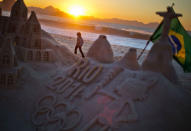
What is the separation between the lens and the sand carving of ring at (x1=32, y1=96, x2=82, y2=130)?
6096 millimetres

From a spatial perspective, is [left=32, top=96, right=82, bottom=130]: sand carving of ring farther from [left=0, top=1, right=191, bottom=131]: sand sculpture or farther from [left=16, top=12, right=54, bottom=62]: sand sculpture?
[left=16, top=12, right=54, bottom=62]: sand sculpture

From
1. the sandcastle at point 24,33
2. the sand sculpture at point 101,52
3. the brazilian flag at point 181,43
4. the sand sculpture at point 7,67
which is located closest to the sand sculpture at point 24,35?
the sandcastle at point 24,33

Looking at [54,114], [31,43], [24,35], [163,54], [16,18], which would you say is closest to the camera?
[54,114]

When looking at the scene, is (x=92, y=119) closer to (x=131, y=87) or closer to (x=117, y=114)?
(x=117, y=114)

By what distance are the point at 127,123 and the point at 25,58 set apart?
23.0 ft

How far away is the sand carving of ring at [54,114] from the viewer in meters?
6.10

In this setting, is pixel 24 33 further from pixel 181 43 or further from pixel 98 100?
pixel 181 43

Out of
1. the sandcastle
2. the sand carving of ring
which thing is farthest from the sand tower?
the sand carving of ring

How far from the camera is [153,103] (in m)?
5.68

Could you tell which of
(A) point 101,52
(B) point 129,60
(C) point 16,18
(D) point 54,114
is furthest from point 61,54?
(D) point 54,114

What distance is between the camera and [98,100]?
6.41m

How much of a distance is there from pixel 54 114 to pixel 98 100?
6.02ft

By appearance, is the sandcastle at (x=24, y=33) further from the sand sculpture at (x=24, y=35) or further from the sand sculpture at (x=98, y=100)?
the sand sculpture at (x=98, y=100)

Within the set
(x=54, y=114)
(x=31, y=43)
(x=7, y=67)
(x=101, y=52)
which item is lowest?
(x=54, y=114)
